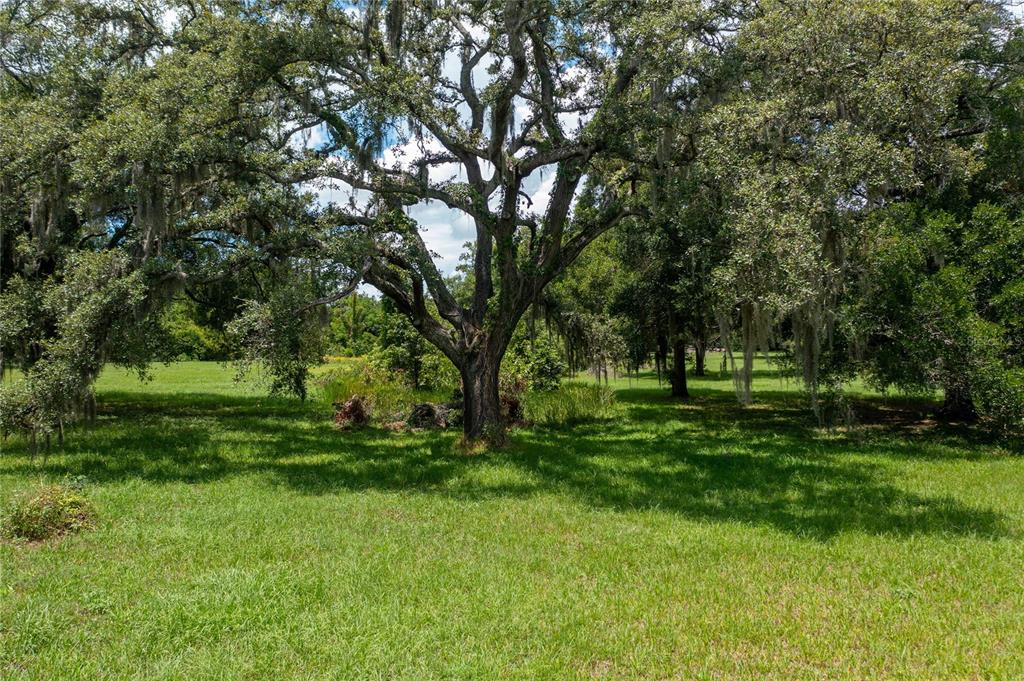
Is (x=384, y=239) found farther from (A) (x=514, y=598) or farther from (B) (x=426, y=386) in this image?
(B) (x=426, y=386)

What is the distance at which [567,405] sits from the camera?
16.4 metres

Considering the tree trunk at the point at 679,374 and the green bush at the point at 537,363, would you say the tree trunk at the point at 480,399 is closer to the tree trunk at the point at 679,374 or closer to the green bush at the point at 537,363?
the green bush at the point at 537,363

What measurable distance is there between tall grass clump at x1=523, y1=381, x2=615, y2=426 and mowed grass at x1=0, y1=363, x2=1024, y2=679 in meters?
4.81

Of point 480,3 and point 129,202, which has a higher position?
point 480,3

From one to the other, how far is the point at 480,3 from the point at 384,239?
3.89 metres

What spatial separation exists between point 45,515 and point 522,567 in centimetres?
433

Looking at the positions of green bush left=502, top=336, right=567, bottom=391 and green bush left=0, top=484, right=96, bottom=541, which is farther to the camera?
green bush left=502, top=336, right=567, bottom=391

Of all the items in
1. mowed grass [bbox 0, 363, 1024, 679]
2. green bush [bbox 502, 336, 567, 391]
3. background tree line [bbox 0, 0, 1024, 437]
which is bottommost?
mowed grass [bbox 0, 363, 1024, 679]

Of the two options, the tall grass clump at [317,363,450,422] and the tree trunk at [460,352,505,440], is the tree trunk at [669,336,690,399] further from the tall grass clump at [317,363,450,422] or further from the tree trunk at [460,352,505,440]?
the tree trunk at [460,352,505,440]

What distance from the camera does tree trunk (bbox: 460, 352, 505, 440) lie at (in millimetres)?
11789

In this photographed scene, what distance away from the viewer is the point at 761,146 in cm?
931

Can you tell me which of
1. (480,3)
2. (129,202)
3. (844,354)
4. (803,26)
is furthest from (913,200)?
(129,202)

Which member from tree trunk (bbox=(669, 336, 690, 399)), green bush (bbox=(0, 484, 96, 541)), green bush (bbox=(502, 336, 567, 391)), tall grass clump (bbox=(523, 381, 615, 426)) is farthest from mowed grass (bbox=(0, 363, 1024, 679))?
tree trunk (bbox=(669, 336, 690, 399))

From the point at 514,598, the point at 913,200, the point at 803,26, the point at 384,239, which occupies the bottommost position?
the point at 514,598
